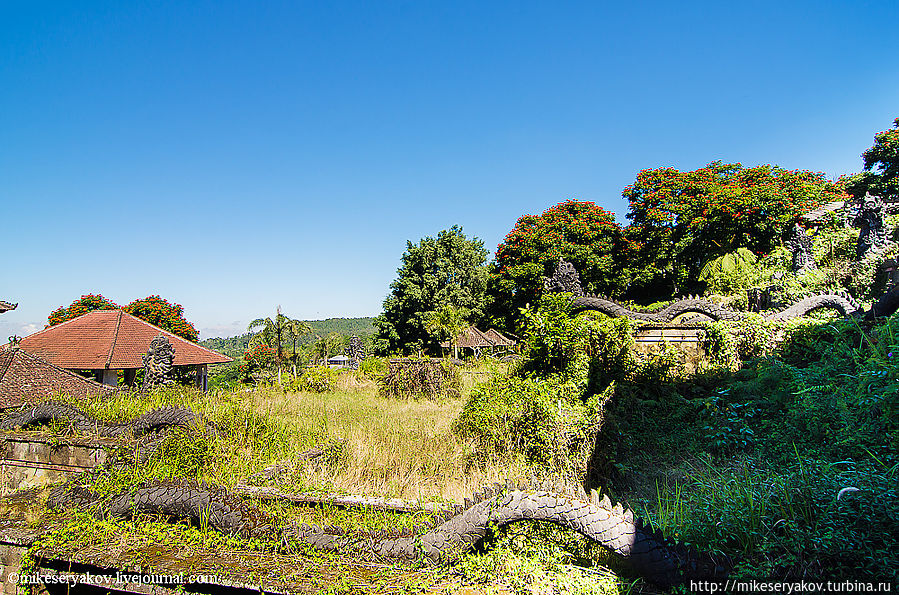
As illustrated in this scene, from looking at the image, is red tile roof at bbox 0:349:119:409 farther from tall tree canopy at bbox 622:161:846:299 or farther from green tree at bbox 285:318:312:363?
tall tree canopy at bbox 622:161:846:299

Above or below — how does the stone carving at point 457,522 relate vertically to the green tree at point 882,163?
below

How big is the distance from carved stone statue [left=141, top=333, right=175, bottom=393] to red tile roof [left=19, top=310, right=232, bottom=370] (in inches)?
226

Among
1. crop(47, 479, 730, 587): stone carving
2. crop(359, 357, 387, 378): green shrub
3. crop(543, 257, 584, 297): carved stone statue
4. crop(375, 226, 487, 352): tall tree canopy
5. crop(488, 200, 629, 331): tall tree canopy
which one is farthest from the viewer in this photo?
crop(375, 226, 487, 352): tall tree canopy

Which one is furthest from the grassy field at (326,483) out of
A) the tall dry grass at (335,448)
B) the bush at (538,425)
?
the bush at (538,425)

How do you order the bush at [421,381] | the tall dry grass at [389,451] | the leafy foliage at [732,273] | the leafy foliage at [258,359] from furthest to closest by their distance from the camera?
the leafy foliage at [258,359] → the leafy foliage at [732,273] → the bush at [421,381] → the tall dry grass at [389,451]

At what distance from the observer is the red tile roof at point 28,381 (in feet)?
14.6

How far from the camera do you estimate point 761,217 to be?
14.1m

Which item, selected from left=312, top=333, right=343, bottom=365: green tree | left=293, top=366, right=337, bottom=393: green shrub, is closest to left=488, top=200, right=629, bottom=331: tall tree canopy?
left=293, top=366, right=337, bottom=393: green shrub

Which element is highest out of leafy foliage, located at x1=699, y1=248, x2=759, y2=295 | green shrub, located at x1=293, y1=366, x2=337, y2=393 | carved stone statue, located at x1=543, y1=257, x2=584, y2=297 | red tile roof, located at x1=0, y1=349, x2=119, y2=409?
leafy foliage, located at x1=699, y1=248, x2=759, y2=295

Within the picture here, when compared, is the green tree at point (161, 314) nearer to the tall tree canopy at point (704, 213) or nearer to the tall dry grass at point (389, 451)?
the tall dry grass at point (389, 451)

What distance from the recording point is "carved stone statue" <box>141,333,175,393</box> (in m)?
5.94

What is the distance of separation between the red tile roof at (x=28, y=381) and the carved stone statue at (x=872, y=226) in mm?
12031

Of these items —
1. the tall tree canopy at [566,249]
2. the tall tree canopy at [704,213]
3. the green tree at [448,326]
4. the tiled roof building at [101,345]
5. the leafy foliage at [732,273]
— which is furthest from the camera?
the tall tree canopy at [566,249]

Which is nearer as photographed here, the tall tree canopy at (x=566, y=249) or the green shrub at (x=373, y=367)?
the green shrub at (x=373, y=367)
